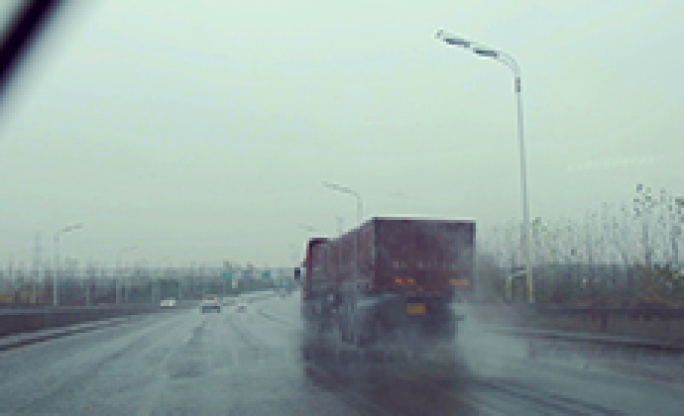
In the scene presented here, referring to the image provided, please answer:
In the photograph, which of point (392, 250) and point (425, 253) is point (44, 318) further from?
point (425, 253)

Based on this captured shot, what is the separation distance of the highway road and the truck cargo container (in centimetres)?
202

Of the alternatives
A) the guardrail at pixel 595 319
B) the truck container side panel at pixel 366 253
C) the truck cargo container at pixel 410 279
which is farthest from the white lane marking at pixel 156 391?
the guardrail at pixel 595 319

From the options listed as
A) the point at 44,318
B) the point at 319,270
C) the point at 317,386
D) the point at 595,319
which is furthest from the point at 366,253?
the point at 44,318

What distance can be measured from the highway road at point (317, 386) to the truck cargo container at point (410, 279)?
2.02 m

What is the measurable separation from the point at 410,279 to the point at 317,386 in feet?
31.7

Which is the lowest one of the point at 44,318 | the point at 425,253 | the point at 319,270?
the point at 44,318

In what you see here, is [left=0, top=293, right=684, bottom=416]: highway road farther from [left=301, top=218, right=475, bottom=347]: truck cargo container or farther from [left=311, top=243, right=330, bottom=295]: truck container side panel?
[left=311, top=243, right=330, bottom=295]: truck container side panel

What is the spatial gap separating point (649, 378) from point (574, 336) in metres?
10.4

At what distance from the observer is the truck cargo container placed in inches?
847

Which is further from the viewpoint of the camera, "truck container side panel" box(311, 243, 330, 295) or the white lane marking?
"truck container side panel" box(311, 243, 330, 295)

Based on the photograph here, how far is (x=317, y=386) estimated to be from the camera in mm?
12820

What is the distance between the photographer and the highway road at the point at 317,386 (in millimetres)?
10367

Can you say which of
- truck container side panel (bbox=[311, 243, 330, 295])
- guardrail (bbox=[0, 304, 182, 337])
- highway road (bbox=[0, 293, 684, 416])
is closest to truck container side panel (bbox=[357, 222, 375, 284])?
highway road (bbox=[0, 293, 684, 416])

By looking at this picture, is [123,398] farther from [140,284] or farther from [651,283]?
[140,284]
